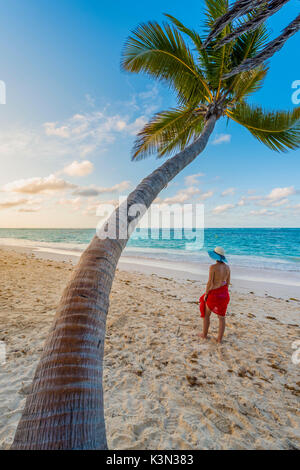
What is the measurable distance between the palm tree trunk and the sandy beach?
1256 mm

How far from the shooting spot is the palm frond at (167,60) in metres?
4.66

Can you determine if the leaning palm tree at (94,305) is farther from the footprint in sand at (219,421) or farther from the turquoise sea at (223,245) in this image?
the turquoise sea at (223,245)

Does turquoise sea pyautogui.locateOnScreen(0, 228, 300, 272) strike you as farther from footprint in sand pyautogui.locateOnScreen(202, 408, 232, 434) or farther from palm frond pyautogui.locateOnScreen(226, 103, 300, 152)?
footprint in sand pyautogui.locateOnScreen(202, 408, 232, 434)

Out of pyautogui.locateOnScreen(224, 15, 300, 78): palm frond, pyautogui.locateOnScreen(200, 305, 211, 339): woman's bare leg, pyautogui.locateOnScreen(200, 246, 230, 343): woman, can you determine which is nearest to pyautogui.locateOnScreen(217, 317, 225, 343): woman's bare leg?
pyautogui.locateOnScreen(200, 246, 230, 343): woman

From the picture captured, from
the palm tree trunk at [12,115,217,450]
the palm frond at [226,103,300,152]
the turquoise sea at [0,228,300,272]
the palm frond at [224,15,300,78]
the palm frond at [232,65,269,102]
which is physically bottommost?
the turquoise sea at [0,228,300,272]

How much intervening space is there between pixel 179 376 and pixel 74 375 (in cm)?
234

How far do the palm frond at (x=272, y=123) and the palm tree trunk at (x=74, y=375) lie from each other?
623 centimetres

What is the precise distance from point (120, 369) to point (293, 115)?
22.5ft

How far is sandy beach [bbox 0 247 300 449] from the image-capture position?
2.07 meters

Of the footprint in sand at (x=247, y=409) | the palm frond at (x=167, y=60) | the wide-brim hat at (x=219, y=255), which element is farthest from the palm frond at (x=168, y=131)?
the footprint in sand at (x=247, y=409)

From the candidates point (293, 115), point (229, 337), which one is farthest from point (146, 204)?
point (293, 115)

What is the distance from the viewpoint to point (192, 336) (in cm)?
411
